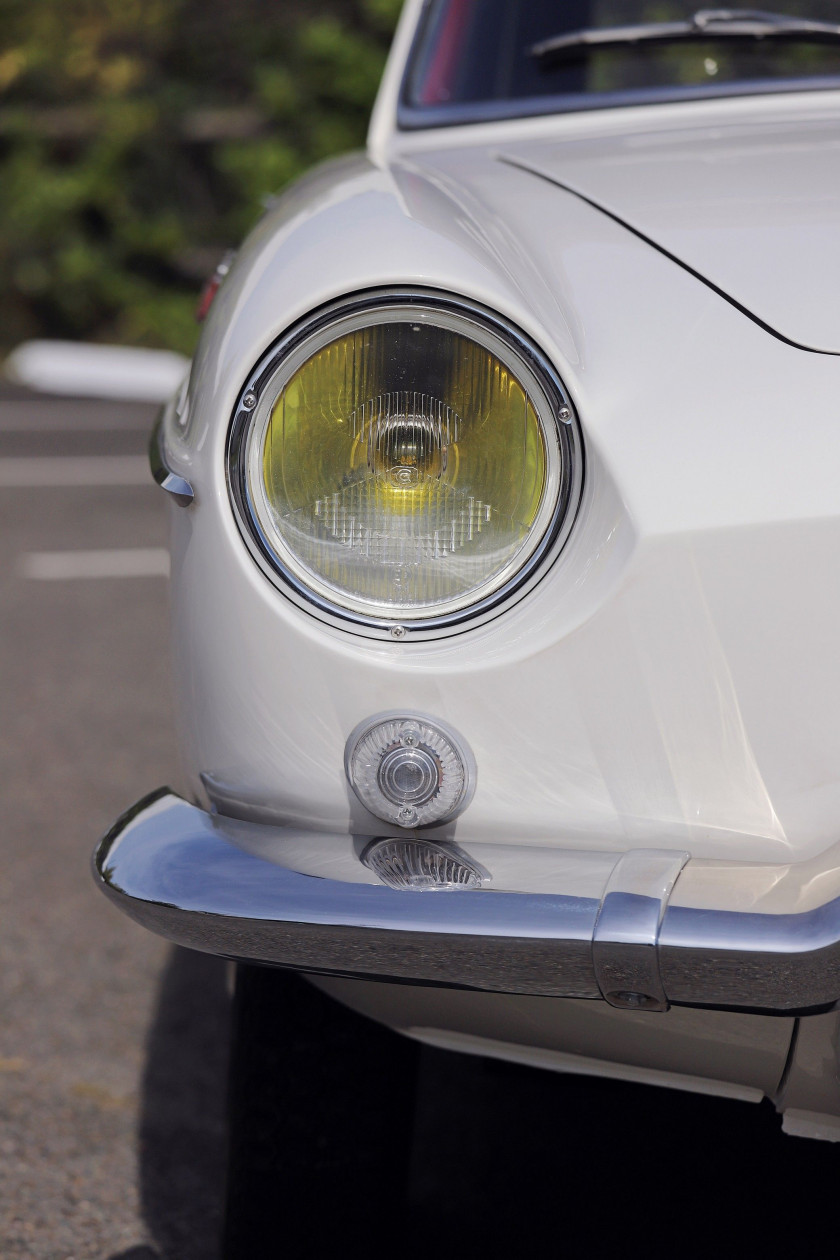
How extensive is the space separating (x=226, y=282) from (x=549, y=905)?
2.69ft

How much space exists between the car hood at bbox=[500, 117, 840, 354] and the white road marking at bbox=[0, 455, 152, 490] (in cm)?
586

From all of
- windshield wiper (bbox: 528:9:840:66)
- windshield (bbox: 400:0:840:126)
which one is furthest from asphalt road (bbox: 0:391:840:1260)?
windshield wiper (bbox: 528:9:840:66)

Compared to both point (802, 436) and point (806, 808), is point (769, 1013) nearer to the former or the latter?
point (806, 808)

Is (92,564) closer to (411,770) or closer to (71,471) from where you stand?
(71,471)

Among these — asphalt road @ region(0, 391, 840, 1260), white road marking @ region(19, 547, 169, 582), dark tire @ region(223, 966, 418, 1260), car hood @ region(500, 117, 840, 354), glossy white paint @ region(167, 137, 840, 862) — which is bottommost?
asphalt road @ region(0, 391, 840, 1260)

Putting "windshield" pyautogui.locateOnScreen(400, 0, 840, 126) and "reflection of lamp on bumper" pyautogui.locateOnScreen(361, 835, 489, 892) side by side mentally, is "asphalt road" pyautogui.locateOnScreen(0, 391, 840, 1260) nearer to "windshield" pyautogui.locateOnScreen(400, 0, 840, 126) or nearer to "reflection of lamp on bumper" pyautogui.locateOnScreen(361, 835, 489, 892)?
"reflection of lamp on bumper" pyautogui.locateOnScreen(361, 835, 489, 892)

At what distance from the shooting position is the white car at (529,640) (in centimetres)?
121

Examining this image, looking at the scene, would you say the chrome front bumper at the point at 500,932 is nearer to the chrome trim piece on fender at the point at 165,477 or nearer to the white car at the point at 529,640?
the white car at the point at 529,640

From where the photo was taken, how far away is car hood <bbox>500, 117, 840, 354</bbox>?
128 centimetres

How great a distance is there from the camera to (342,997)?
1450 mm

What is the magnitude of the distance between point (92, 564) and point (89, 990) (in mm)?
3389

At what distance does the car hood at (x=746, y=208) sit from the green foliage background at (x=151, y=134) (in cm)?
1264

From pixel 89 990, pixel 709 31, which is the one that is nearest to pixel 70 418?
pixel 89 990

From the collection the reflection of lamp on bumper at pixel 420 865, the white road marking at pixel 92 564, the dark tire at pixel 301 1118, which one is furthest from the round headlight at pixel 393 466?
the white road marking at pixel 92 564
